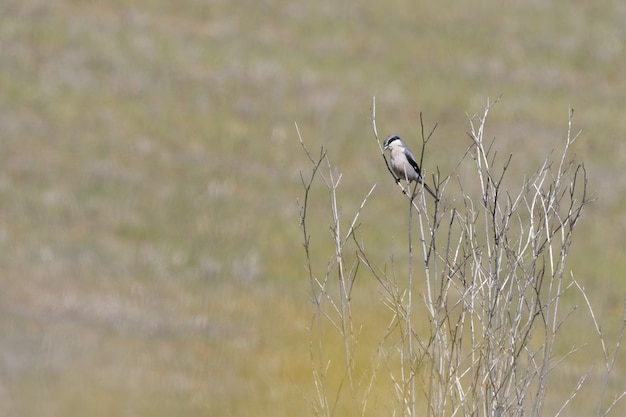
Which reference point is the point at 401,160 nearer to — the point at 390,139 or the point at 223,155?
the point at 390,139

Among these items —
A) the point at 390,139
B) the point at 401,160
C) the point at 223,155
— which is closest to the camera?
the point at 401,160

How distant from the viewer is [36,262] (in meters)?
14.3

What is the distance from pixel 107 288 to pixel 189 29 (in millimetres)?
10165

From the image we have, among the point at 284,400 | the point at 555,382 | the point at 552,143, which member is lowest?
the point at 284,400

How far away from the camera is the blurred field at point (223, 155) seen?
11648mm

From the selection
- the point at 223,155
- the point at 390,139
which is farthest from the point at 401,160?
the point at 223,155

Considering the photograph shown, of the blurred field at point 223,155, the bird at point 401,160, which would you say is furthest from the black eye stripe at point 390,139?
the blurred field at point 223,155

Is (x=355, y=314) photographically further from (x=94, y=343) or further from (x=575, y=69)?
(x=575, y=69)

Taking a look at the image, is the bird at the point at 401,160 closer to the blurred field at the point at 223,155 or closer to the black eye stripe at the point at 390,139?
the black eye stripe at the point at 390,139

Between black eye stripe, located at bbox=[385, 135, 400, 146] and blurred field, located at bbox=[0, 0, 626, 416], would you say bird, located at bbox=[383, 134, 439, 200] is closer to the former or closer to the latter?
black eye stripe, located at bbox=[385, 135, 400, 146]

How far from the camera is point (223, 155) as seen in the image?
18.5m

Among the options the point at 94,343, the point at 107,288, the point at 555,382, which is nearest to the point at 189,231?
the point at 107,288

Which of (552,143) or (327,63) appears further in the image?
(327,63)

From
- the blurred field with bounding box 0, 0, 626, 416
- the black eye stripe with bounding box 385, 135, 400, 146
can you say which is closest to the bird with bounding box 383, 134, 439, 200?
the black eye stripe with bounding box 385, 135, 400, 146
